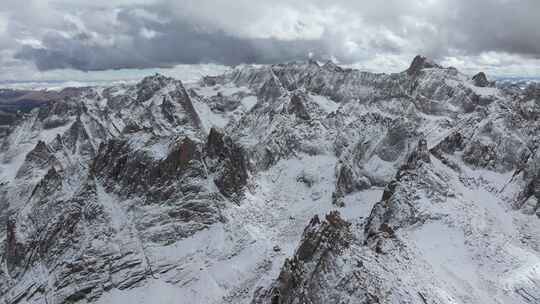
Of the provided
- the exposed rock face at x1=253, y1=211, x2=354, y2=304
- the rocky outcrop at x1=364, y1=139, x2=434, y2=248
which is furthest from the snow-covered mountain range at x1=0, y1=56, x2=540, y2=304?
the rocky outcrop at x1=364, y1=139, x2=434, y2=248

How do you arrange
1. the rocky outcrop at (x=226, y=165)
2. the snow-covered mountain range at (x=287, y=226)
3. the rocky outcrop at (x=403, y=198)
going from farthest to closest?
the rocky outcrop at (x=226, y=165) < the rocky outcrop at (x=403, y=198) < the snow-covered mountain range at (x=287, y=226)

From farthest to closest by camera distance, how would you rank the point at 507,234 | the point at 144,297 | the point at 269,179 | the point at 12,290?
the point at 269,179
the point at 12,290
the point at 144,297
the point at 507,234

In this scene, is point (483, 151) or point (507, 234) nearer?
point (507, 234)

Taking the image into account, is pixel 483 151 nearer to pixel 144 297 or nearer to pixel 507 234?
pixel 507 234

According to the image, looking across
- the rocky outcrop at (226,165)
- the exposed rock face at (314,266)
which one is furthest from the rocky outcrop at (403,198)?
the rocky outcrop at (226,165)

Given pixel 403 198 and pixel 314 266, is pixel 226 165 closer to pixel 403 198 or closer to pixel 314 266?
pixel 403 198

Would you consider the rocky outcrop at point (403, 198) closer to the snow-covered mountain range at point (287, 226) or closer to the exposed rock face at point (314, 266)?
the snow-covered mountain range at point (287, 226)

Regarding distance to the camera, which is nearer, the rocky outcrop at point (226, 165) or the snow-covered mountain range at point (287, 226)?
the snow-covered mountain range at point (287, 226)

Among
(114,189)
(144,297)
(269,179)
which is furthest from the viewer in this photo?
(269,179)

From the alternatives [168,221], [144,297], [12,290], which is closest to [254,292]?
[144,297]

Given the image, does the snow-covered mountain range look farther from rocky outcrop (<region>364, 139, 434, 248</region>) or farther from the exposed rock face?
rocky outcrop (<region>364, 139, 434, 248</region>)

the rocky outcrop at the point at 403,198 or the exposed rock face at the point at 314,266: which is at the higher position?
the exposed rock face at the point at 314,266
